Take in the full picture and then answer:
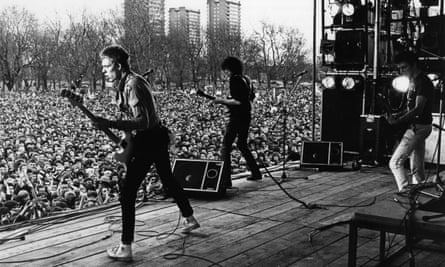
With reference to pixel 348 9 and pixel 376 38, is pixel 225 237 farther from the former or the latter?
pixel 348 9

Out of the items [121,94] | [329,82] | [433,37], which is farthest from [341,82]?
[121,94]

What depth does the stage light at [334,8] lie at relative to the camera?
7.28 m

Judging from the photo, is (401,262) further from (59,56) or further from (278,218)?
(59,56)

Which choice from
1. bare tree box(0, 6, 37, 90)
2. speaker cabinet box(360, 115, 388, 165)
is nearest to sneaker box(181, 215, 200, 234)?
bare tree box(0, 6, 37, 90)

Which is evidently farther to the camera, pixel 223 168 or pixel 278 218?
pixel 223 168

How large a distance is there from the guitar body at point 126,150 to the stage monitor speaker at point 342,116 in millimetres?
4723

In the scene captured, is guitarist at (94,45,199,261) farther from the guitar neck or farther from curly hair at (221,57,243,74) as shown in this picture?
curly hair at (221,57,243,74)

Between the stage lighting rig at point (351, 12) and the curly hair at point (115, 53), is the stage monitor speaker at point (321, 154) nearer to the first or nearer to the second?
the stage lighting rig at point (351, 12)

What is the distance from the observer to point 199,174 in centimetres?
512

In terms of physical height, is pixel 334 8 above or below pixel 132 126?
above

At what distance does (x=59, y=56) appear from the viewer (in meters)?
4.67

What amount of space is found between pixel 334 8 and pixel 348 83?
41.3 inches

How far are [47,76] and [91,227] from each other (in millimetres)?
1419

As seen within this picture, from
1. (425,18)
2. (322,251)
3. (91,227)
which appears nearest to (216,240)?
(322,251)
